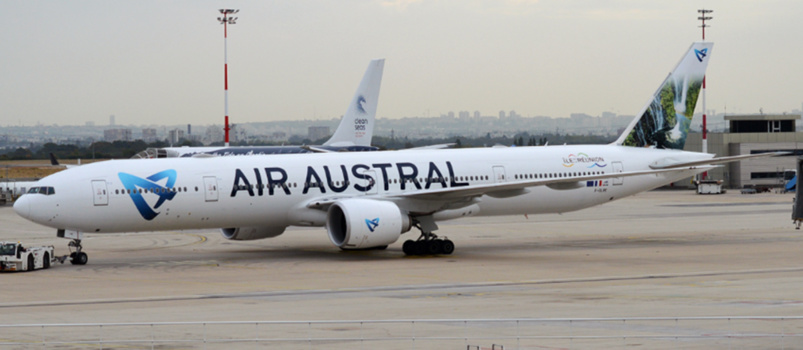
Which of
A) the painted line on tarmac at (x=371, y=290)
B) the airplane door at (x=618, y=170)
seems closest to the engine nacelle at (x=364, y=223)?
the painted line on tarmac at (x=371, y=290)

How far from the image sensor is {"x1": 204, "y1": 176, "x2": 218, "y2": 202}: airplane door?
3369cm

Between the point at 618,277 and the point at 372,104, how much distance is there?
1582 inches

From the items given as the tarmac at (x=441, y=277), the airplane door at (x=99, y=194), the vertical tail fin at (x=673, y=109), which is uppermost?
the vertical tail fin at (x=673, y=109)

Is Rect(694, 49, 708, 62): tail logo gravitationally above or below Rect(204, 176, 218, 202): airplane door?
above

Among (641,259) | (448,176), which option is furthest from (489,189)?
(641,259)

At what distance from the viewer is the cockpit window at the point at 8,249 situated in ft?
103

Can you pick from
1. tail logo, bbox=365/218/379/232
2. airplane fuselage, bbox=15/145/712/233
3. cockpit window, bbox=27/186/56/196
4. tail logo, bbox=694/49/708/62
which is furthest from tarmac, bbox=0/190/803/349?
tail logo, bbox=694/49/708/62

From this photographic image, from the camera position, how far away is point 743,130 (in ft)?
288

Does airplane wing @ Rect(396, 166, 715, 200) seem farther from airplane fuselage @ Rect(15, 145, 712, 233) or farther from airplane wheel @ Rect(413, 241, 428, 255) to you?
airplane wheel @ Rect(413, 241, 428, 255)

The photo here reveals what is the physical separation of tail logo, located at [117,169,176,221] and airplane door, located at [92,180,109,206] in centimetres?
67

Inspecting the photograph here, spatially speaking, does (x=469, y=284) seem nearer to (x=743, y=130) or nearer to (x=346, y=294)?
(x=346, y=294)

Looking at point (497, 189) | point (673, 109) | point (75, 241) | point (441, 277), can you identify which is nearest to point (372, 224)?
point (497, 189)

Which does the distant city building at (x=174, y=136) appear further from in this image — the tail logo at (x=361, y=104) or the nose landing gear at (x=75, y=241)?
the nose landing gear at (x=75, y=241)

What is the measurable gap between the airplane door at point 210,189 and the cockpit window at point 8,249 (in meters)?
6.12
